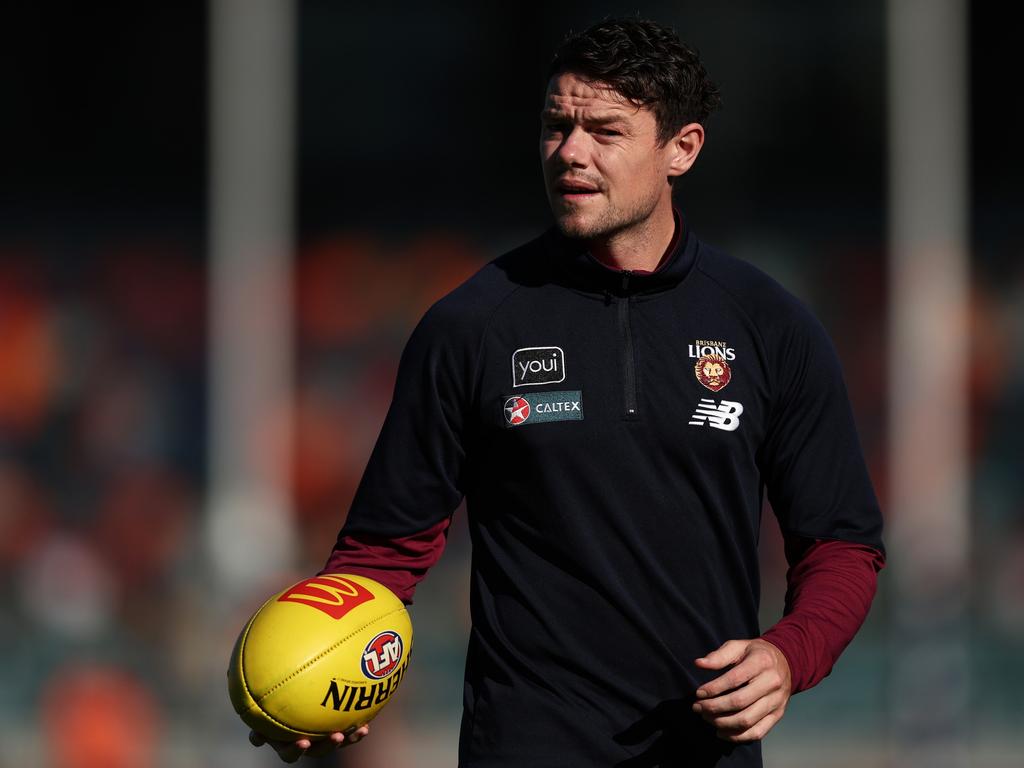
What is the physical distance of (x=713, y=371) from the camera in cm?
354

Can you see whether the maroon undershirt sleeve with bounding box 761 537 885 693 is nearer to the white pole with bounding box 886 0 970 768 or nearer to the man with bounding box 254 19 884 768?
the man with bounding box 254 19 884 768

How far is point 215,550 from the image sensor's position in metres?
10.0

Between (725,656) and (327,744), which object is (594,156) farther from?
(327,744)

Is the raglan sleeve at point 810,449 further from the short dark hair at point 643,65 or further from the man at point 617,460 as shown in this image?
the short dark hair at point 643,65

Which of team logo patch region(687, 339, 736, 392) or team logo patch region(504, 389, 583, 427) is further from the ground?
team logo patch region(687, 339, 736, 392)

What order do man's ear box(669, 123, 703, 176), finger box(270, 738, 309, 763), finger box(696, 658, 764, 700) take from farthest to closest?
1. man's ear box(669, 123, 703, 176)
2. finger box(270, 738, 309, 763)
3. finger box(696, 658, 764, 700)

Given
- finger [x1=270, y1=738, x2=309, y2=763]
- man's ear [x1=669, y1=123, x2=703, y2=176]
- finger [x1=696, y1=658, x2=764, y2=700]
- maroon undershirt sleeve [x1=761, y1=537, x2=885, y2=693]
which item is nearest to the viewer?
finger [x1=696, y1=658, x2=764, y2=700]

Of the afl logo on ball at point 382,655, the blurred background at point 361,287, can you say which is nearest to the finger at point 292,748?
the afl logo on ball at point 382,655

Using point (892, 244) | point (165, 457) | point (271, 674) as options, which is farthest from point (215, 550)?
point (271, 674)

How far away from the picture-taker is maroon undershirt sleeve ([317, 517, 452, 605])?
11.9ft

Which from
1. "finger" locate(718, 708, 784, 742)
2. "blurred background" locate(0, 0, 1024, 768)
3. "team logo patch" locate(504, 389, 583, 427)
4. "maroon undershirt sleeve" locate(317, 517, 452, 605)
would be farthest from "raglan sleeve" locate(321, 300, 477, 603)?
"blurred background" locate(0, 0, 1024, 768)

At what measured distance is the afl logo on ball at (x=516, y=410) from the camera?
3.50 m

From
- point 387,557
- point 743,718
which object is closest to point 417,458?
point 387,557

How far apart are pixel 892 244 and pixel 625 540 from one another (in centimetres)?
751
